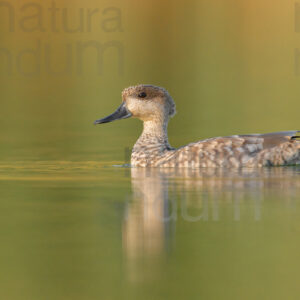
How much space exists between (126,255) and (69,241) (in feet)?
2.15

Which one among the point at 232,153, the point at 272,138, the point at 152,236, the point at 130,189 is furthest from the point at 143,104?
the point at 152,236

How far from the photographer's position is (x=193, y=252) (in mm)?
7762

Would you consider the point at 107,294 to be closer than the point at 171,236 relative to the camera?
Yes

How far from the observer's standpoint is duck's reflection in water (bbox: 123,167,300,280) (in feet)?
26.5

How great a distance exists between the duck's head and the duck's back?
124 centimetres

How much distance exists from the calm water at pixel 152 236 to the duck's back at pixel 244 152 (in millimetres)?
523

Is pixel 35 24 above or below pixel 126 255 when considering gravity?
above

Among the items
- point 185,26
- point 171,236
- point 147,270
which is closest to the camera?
point 147,270

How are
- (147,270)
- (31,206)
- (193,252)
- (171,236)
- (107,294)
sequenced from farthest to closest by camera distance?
(31,206) → (171,236) → (193,252) → (147,270) → (107,294)

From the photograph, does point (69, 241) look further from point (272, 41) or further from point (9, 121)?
point (272, 41)

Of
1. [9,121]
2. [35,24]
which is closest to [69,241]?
[9,121]

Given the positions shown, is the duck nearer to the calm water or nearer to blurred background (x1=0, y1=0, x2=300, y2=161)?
the calm water

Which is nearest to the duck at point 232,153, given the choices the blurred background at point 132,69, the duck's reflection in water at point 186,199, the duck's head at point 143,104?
the duck's reflection in water at point 186,199

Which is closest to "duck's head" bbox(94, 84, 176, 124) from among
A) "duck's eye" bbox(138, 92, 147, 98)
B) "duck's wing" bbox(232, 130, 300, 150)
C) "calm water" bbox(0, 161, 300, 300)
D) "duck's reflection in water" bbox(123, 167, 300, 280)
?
"duck's eye" bbox(138, 92, 147, 98)
